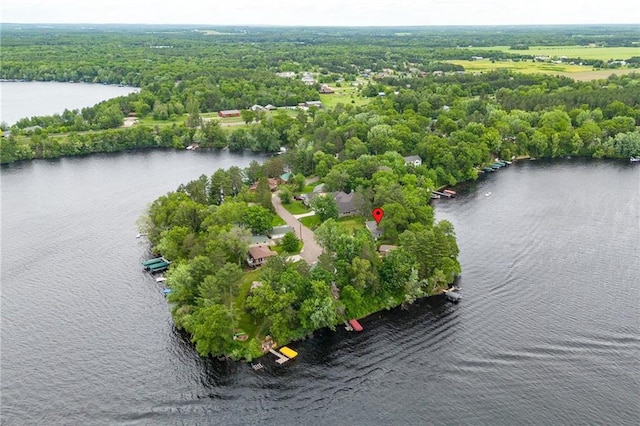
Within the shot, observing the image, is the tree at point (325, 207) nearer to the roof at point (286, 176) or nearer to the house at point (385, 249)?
the house at point (385, 249)

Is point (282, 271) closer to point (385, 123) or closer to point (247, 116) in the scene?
point (385, 123)

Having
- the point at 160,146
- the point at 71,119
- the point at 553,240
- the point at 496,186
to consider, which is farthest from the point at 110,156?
the point at 553,240

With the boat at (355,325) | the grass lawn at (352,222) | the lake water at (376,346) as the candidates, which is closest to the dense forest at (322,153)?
the grass lawn at (352,222)

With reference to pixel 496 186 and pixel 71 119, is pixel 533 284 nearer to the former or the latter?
pixel 496 186

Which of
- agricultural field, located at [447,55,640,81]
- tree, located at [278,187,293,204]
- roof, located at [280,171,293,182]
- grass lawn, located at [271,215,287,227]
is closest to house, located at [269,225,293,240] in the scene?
grass lawn, located at [271,215,287,227]

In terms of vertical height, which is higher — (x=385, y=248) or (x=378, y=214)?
(x=378, y=214)

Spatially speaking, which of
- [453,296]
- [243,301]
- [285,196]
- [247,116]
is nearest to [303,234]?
[285,196]

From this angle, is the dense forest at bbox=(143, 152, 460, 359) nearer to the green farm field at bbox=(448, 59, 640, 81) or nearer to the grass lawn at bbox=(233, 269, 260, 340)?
the grass lawn at bbox=(233, 269, 260, 340)
